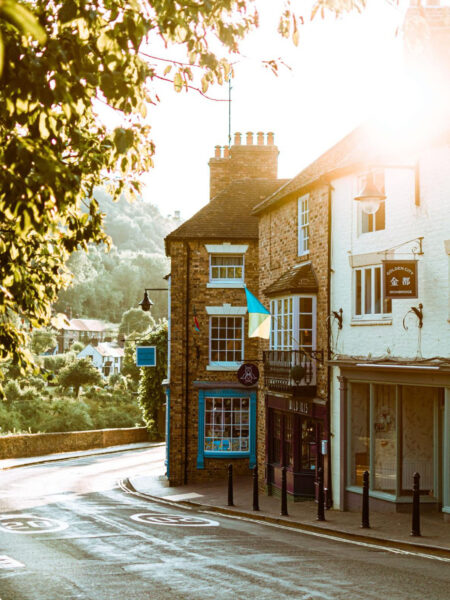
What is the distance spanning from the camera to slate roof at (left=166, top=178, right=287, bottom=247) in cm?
3012

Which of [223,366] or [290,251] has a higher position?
[290,251]

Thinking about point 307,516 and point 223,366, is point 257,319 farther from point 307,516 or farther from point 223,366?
point 223,366

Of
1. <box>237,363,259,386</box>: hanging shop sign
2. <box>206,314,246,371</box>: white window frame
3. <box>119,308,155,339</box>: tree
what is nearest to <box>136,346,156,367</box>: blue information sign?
<box>206,314,246,371</box>: white window frame

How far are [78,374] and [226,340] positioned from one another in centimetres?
3991

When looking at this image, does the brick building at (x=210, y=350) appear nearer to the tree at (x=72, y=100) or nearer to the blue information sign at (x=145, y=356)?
the blue information sign at (x=145, y=356)

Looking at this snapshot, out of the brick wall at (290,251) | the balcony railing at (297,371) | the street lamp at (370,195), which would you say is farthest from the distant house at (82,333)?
the street lamp at (370,195)

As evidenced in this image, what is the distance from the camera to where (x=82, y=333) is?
521ft

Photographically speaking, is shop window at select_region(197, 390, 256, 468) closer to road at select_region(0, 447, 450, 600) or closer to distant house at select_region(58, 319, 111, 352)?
road at select_region(0, 447, 450, 600)

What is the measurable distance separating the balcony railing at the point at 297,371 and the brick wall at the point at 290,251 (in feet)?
0.69

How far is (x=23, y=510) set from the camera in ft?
70.7

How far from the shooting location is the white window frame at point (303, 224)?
23616mm

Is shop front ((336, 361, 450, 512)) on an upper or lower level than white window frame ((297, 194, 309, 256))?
lower

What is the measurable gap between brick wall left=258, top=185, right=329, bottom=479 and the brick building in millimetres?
1878

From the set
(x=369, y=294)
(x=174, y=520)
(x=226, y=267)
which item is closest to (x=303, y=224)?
(x=369, y=294)
